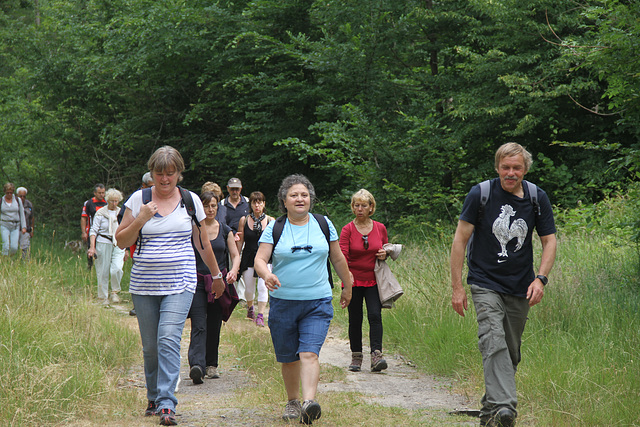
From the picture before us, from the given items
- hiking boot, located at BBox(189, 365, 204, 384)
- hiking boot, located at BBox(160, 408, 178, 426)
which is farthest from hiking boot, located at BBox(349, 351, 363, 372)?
hiking boot, located at BBox(160, 408, 178, 426)

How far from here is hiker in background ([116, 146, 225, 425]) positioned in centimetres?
500

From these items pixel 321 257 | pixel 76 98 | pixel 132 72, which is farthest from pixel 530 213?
pixel 76 98

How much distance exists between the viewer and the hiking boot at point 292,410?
509 centimetres

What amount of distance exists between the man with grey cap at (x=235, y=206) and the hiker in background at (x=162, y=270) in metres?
5.28

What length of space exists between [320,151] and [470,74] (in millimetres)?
3746

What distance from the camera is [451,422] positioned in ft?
17.2

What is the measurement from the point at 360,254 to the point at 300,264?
99.3 inches

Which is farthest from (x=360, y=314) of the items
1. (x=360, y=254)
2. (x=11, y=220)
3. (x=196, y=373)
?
(x=11, y=220)

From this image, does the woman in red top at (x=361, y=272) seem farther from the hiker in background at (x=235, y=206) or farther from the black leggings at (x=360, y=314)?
the hiker in background at (x=235, y=206)

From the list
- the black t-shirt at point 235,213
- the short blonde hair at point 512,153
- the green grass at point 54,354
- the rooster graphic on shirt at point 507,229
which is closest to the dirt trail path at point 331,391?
the green grass at point 54,354

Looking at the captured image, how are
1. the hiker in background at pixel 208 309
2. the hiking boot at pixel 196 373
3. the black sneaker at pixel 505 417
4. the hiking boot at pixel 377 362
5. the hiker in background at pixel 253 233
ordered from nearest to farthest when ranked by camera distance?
the black sneaker at pixel 505 417 → the hiking boot at pixel 196 373 → the hiker in background at pixel 208 309 → the hiking boot at pixel 377 362 → the hiker in background at pixel 253 233

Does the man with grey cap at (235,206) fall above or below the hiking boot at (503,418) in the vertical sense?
above

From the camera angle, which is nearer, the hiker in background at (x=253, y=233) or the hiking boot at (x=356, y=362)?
the hiking boot at (x=356, y=362)

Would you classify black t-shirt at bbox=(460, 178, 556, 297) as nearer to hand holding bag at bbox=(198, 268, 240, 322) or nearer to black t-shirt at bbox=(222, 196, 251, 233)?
hand holding bag at bbox=(198, 268, 240, 322)
